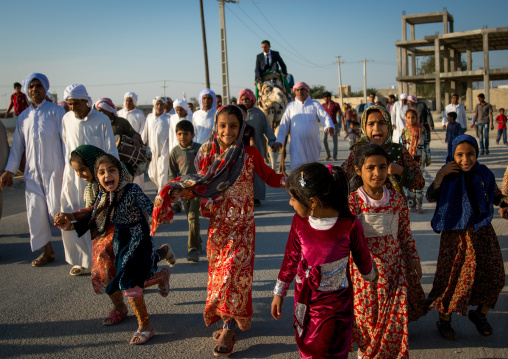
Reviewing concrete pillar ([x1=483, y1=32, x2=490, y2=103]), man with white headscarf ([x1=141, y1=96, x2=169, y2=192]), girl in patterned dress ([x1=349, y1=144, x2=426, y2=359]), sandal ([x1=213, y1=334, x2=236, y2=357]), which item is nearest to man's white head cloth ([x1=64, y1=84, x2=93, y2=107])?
sandal ([x1=213, y1=334, x2=236, y2=357])

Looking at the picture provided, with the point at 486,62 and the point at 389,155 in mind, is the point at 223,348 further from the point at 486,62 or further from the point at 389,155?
the point at 486,62

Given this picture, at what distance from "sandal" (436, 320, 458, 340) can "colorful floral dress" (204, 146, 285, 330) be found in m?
1.50

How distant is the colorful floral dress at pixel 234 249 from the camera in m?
3.65

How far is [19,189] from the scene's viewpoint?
12.4m

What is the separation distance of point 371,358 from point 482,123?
52.5 feet

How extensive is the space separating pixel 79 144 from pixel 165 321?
239 centimetres

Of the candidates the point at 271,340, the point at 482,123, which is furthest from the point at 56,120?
the point at 482,123

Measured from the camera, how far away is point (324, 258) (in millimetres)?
2795

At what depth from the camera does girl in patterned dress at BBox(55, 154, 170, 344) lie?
383cm

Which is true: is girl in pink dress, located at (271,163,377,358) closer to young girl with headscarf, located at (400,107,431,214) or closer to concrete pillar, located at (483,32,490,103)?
young girl with headscarf, located at (400,107,431,214)

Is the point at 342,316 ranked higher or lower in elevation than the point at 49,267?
higher

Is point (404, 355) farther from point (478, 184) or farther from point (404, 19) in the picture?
point (404, 19)

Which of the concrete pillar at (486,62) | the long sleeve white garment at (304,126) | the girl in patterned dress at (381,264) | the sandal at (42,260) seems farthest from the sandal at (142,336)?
the concrete pillar at (486,62)

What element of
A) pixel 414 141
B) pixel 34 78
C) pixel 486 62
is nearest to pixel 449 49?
pixel 486 62
